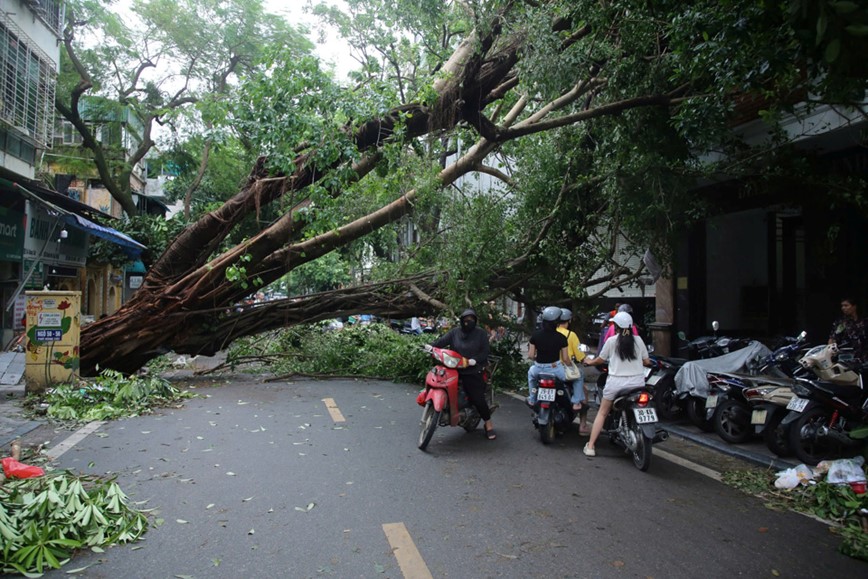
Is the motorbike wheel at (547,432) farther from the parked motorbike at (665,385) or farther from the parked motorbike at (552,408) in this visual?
the parked motorbike at (665,385)

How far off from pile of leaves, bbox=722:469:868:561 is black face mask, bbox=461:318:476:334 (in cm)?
301

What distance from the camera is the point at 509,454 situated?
681 centimetres

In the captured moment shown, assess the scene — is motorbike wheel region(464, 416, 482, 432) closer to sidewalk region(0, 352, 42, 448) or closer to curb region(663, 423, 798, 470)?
curb region(663, 423, 798, 470)

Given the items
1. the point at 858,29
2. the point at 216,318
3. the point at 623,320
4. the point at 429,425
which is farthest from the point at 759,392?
the point at 216,318

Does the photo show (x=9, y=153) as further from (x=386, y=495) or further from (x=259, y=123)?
(x=386, y=495)

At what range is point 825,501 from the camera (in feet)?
17.1

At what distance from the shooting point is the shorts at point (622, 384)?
645cm

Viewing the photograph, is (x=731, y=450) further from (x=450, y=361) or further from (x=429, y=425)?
(x=429, y=425)

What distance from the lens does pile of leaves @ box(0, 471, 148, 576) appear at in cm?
385

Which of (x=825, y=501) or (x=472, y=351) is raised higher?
(x=472, y=351)

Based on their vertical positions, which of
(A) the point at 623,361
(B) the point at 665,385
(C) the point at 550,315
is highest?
(C) the point at 550,315

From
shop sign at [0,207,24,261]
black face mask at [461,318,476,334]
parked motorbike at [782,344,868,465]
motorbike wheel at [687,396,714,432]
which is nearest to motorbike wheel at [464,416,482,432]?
black face mask at [461,318,476,334]

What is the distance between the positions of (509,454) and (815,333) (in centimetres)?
672

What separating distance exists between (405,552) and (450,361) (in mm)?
3056
